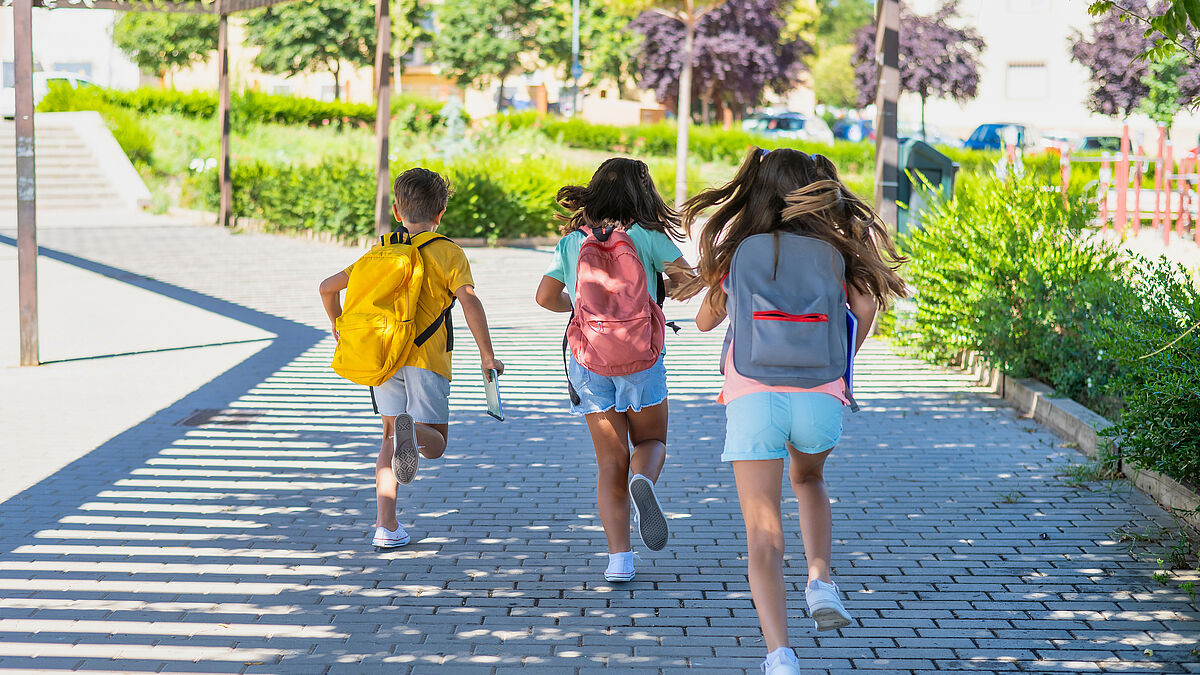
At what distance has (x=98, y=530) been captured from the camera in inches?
210

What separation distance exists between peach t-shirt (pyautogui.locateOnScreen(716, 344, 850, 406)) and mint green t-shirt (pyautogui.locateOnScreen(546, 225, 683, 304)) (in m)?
0.77

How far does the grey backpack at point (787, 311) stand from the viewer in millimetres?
3592

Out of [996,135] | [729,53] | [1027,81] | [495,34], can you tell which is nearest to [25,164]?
[996,135]

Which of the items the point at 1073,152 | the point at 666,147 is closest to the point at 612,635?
the point at 1073,152

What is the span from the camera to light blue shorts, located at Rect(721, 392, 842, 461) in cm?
362

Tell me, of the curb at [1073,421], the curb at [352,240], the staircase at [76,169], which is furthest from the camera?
the staircase at [76,169]

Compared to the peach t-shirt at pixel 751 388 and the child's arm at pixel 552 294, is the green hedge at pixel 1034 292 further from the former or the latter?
the child's arm at pixel 552 294

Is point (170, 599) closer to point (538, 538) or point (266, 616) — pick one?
point (266, 616)

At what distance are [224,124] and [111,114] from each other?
8.05m

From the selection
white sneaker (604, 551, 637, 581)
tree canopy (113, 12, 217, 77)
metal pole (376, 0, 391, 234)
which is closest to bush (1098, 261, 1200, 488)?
white sneaker (604, 551, 637, 581)

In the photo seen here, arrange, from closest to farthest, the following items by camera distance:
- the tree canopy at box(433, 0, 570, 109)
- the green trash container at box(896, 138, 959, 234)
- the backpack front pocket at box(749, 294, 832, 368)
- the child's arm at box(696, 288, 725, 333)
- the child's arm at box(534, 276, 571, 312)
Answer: the backpack front pocket at box(749, 294, 832, 368), the child's arm at box(696, 288, 725, 333), the child's arm at box(534, 276, 571, 312), the green trash container at box(896, 138, 959, 234), the tree canopy at box(433, 0, 570, 109)

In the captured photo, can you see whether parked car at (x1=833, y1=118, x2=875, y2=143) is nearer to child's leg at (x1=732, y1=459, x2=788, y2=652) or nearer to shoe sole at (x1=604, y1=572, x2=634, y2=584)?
shoe sole at (x1=604, y1=572, x2=634, y2=584)

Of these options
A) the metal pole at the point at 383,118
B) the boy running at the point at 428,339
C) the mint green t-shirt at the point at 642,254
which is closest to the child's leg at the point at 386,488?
the boy running at the point at 428,339

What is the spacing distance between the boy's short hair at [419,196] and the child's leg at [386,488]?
81cm
